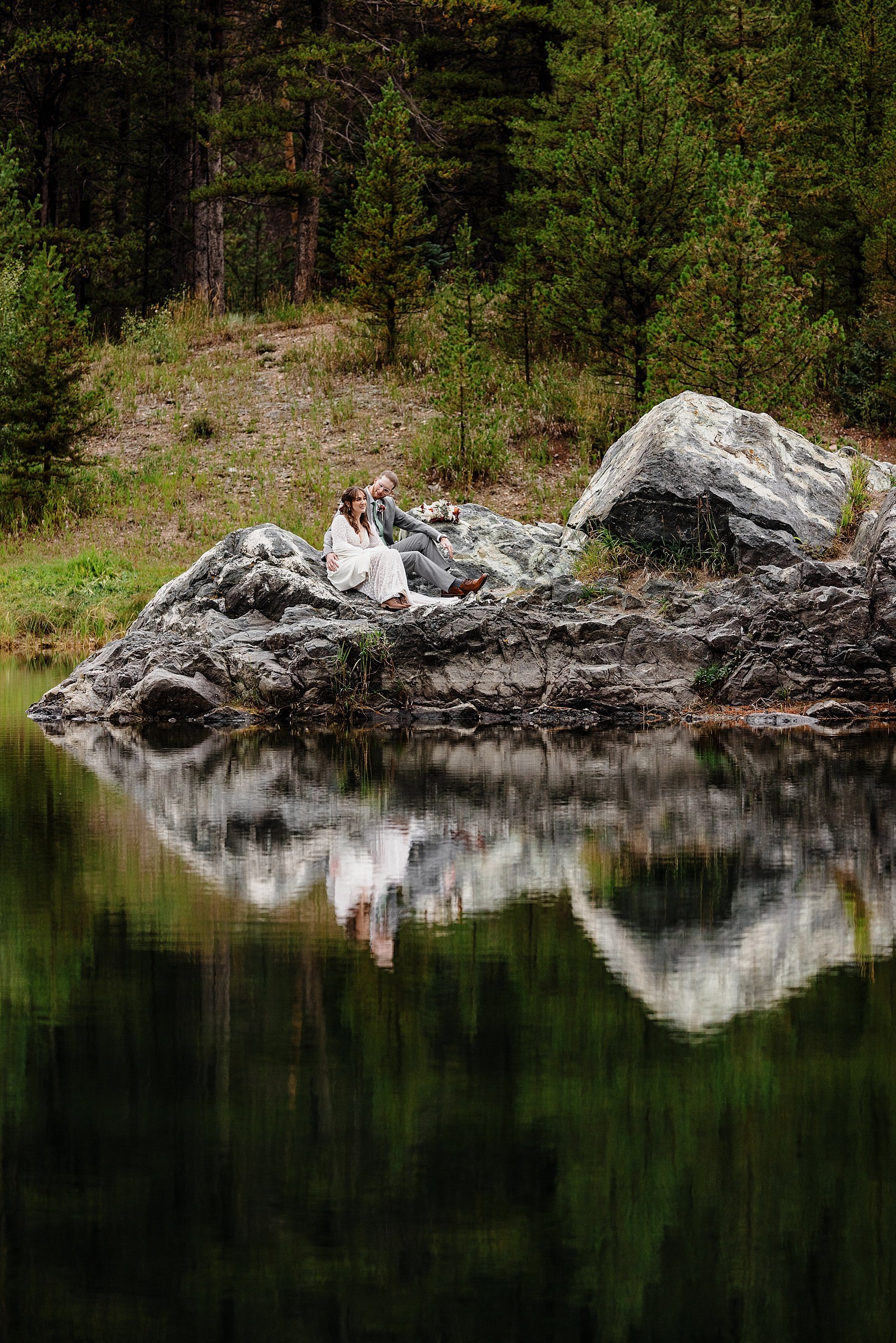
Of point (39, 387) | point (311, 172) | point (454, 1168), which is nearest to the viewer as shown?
point (454, 1168)

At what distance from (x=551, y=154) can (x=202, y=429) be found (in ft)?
28.8

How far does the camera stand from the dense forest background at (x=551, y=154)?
22.3 meters

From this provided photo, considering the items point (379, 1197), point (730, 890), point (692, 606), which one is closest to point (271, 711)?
point (692, 606)

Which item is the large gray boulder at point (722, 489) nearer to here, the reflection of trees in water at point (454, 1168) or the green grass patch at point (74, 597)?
the green grass patch at point (74, 597)

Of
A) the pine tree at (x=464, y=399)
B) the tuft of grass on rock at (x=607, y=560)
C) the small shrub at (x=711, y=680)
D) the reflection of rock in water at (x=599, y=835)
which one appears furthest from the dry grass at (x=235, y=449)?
the reflection of rock in water at (x=599, y=835)

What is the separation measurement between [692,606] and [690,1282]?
11.6m

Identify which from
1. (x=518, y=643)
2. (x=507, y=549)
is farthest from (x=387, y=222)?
(x=518, y=643)

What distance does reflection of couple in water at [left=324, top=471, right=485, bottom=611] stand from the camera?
1449cm

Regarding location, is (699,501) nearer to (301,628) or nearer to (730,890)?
(301,628)

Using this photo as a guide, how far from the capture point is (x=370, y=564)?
14586 mm

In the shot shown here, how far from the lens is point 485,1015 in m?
4.34

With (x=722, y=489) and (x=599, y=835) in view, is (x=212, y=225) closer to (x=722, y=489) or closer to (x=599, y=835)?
(x=722, y=489)

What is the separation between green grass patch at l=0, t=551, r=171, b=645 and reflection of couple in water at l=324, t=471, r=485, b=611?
5870 mm

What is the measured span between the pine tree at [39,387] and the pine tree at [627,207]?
28.8ft
